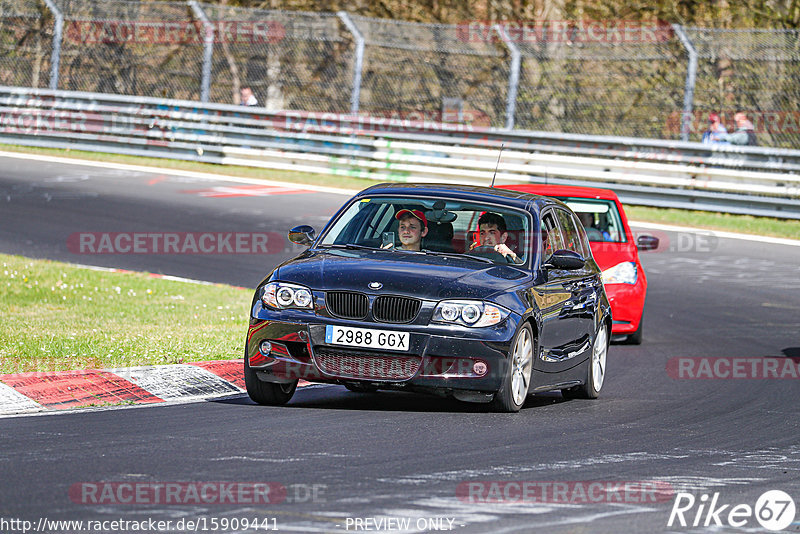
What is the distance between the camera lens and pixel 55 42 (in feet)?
93.6

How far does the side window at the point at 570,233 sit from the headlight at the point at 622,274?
2.77 meters

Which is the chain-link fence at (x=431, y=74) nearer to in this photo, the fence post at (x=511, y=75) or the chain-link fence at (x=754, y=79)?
the fence post at (x=511, y=75)

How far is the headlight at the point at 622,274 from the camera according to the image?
1350cm

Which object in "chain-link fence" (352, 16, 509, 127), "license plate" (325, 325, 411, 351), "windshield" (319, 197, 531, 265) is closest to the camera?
"license plate" (325, 325, 411, 351)

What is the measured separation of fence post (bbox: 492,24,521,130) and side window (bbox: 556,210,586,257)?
1480cm

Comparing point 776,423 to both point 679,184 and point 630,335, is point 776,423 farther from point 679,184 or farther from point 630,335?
point 679,184

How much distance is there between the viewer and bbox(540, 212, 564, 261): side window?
965 centimetres

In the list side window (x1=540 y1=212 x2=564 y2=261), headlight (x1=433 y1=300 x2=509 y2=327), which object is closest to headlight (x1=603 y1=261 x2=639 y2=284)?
side window (x1=540 y1=212 x2=564 y2=261)

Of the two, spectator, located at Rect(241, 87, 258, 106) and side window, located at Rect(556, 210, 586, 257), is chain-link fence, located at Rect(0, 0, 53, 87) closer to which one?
spectator, located at Rect(241, 87, 258, 106)

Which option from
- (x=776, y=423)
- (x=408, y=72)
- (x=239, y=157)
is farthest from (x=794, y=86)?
(x=776, y=423)

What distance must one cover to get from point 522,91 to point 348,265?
17456 mm

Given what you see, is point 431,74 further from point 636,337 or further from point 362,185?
point 636,337

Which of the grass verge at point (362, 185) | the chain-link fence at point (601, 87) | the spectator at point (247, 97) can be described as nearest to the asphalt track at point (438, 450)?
the grass verge at point (362, 185)

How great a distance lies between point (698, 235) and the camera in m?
21.7
